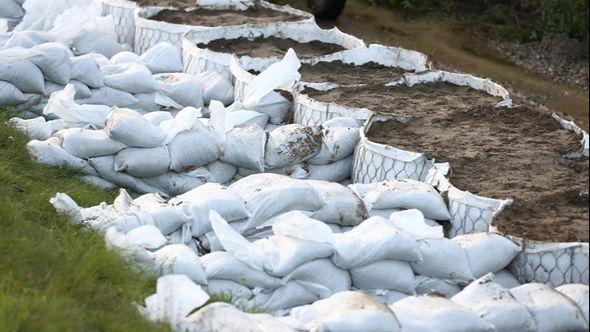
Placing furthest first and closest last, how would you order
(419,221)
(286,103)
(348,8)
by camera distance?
(348,8) → (286,103) → (419,221)

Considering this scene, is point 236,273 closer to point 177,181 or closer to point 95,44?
point 177,181

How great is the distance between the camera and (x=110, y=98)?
5.67 meters

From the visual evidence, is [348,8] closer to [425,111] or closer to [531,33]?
[531,33]

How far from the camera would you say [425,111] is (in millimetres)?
5508

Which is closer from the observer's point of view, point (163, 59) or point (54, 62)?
point (54, 62)

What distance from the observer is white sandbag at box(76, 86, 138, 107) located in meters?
5.64

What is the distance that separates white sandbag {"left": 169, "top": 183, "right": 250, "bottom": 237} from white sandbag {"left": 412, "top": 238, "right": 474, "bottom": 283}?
2.21ft

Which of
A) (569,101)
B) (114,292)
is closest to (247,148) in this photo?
(114,292)

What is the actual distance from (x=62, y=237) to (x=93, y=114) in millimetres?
1400

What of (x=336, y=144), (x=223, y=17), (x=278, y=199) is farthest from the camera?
(x=223, y=17)

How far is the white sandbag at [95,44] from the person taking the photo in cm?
622

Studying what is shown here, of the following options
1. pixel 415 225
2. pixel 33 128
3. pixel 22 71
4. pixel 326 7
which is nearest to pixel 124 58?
pixel 22 71

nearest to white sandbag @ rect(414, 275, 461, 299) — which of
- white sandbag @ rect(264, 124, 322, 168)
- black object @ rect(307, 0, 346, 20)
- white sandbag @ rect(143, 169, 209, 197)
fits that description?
white sandbag @ rect(264, 124, 322, 168)

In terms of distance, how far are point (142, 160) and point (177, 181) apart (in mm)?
195
